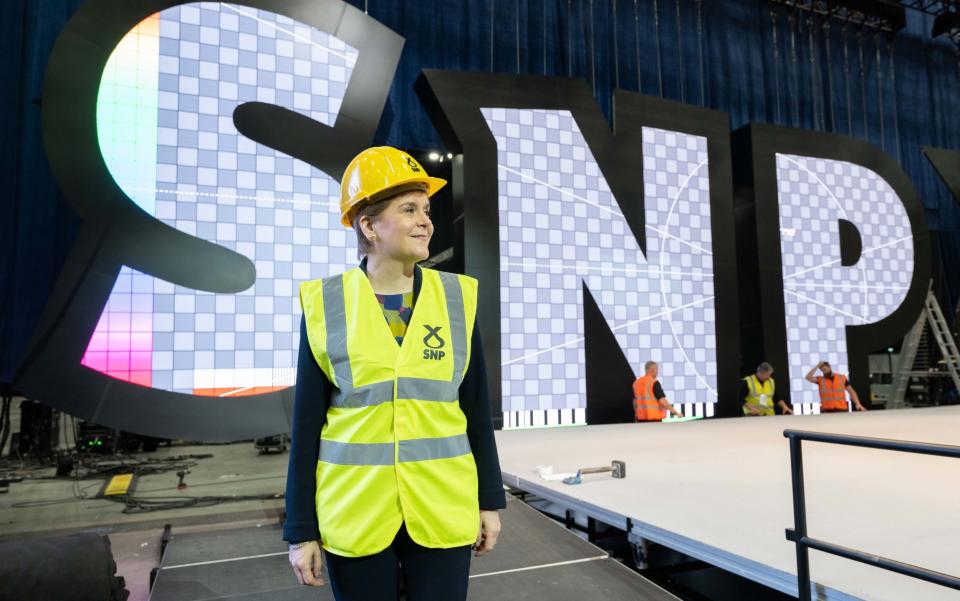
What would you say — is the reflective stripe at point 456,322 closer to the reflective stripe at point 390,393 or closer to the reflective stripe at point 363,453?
the reflective stripe at point 390,393

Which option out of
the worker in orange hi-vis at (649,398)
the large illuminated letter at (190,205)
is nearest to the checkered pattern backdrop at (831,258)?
the worker in orange hi-vis at (649,398)

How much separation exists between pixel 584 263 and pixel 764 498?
436 cm

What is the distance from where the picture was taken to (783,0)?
33.2ft

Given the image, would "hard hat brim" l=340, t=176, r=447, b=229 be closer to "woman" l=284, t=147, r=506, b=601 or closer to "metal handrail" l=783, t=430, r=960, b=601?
"woman" l=284, t=147, r=506, b=601

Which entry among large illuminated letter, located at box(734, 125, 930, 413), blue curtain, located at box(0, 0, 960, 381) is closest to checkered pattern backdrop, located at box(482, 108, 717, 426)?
large illuminated letter, located at box(734, 125, 930, 413)

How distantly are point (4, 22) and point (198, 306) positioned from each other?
344 centimetres

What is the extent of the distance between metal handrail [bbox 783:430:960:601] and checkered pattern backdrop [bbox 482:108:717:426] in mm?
4736

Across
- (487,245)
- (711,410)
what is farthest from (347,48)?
(711,410)

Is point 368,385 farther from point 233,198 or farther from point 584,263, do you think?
point 584,263

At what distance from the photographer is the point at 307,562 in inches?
47.7

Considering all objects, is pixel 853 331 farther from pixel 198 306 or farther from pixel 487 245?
pixel 198 306

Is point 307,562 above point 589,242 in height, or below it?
below

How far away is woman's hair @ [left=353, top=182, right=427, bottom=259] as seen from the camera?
4.42ft

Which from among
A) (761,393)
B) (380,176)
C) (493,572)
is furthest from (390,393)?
(761,393)
